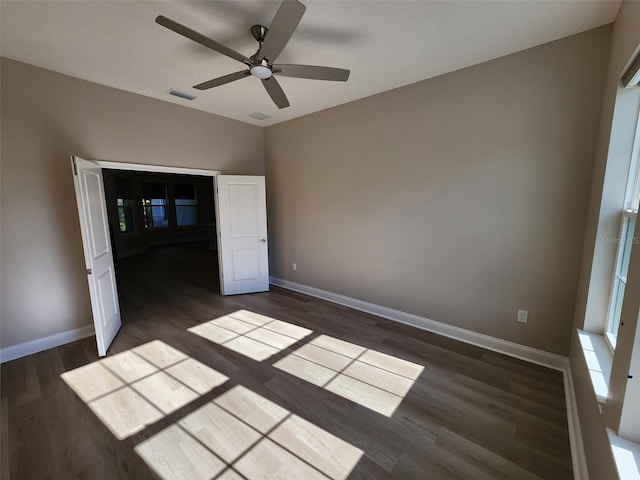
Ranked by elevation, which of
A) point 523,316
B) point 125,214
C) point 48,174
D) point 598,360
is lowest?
point 523,316

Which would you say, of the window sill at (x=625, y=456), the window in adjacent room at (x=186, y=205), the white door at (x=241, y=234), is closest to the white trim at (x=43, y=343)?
the white door at (x=241, y=234)

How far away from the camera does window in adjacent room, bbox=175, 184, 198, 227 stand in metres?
9.65

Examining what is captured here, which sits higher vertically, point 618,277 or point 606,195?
point 606,195

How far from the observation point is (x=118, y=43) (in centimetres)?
225

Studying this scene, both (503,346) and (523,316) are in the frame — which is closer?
(523,316)

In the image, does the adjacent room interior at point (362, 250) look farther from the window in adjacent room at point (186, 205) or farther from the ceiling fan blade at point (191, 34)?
the window in adjacent room at point (186, 205)

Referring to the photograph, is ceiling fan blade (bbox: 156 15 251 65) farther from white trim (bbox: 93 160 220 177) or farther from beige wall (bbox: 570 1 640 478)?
beige wall (bbox: 570 1 640 478)

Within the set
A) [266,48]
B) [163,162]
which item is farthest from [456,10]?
[163,162]

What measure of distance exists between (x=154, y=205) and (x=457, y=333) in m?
9.70

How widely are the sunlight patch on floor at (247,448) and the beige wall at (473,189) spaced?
202cm

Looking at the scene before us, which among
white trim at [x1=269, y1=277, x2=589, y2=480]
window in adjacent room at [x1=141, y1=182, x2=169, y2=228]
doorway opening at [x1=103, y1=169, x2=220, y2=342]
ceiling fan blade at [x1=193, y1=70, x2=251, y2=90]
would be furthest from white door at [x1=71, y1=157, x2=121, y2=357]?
window in adjacent room at [x1=141, y1=182, x2=169, y2=228]

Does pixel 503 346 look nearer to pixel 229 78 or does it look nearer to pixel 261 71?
pixel 261 71

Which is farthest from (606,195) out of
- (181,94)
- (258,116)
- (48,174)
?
(48,174)

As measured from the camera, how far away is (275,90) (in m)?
2.34
